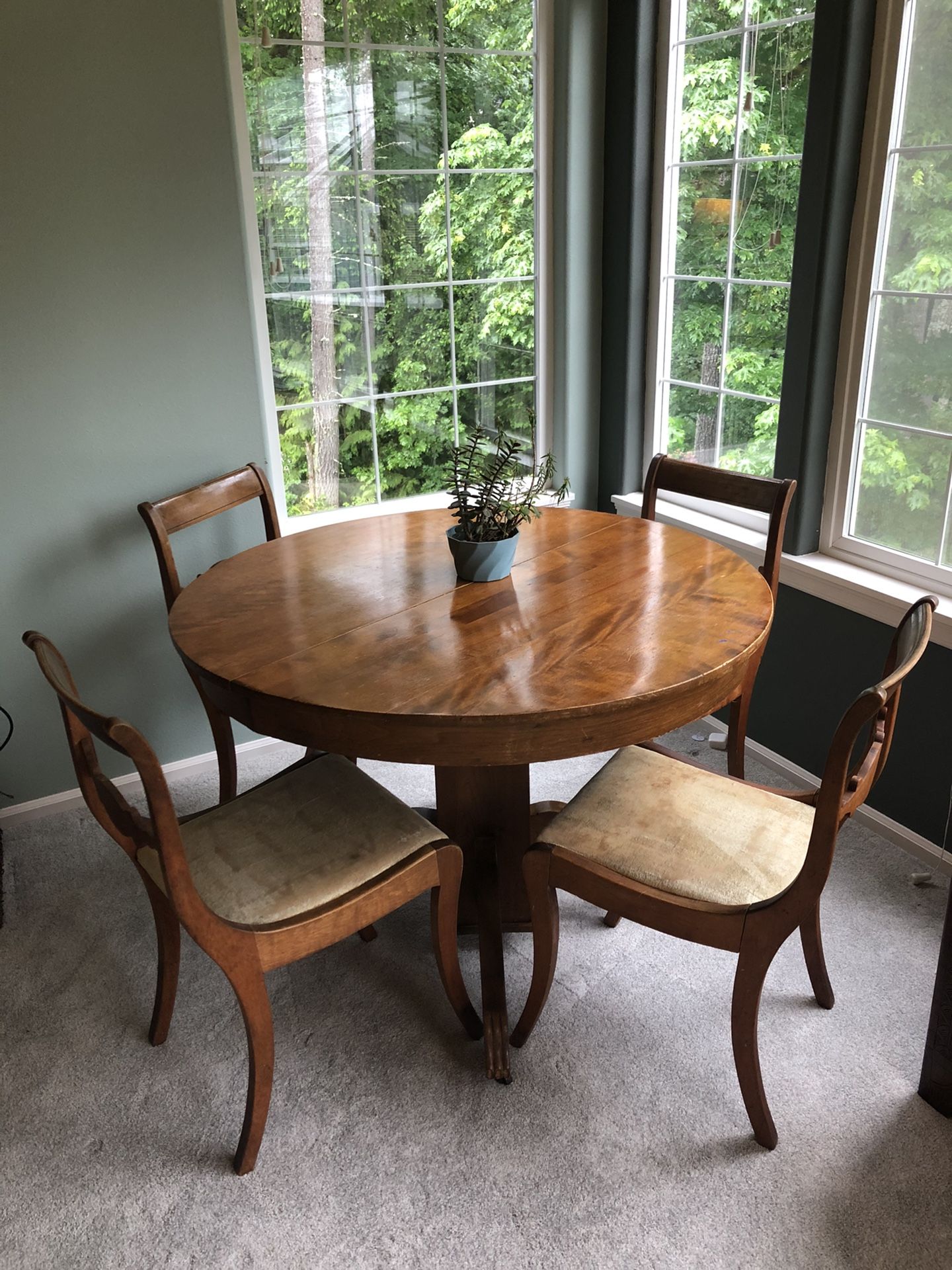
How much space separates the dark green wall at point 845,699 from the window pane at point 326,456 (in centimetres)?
139

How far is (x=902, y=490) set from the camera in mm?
2521

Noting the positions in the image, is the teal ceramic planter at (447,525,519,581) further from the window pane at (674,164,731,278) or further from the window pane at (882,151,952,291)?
the window pane at (674,164,731,278)

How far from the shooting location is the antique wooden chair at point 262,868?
4.97 ft

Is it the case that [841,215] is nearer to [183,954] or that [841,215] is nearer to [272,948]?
[272,948]

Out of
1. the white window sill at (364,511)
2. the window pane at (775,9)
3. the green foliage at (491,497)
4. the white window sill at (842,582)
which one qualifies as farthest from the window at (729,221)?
the green foliage at (491,497)

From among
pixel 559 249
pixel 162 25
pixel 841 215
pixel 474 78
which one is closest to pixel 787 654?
pixel 841 215

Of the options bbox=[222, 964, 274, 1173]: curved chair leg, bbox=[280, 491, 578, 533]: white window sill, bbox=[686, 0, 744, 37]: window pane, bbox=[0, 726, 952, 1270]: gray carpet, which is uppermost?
Result: bbox=[686, 0, 744, 37]: window pane

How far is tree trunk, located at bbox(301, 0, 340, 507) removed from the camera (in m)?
2.76

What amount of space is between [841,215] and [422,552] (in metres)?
1.36

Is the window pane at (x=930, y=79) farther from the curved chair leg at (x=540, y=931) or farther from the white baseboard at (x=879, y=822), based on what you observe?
the curved chair leg at (x=540, y=931)

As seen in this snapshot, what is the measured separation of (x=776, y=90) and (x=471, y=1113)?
2.65m

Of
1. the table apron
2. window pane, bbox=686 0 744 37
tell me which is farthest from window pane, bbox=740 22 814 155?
the table apron

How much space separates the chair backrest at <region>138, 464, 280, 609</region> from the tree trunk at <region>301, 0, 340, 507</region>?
0.34 meters

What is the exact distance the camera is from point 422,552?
2.32 meters
